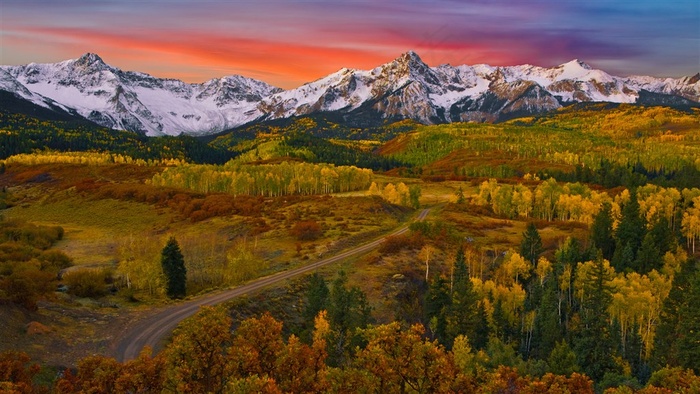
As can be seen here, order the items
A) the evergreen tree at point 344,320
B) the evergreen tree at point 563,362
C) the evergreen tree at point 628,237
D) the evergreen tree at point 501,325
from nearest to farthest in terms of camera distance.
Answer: the evergreen tree at point 344,320 → the evergreen tree at point 563,362 → the evergreen tree at point 501,325 → the evergreen tree at point 628,237

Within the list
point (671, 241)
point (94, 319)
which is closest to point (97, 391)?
point (94, 319)

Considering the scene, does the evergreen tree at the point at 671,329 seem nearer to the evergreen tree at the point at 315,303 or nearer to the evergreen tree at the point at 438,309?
the evergreen tree at the point at 438,309

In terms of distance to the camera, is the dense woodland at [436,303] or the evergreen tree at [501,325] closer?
the dense woodland at [436,303]

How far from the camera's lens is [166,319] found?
6088cm

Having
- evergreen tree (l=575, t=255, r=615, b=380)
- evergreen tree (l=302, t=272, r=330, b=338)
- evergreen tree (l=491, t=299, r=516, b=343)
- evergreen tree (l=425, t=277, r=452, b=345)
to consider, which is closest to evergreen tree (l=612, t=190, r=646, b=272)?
evergreen tree (l=575, t=255, r=615, b=380)

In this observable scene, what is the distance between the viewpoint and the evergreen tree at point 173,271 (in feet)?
251

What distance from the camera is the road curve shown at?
51531 millimetres

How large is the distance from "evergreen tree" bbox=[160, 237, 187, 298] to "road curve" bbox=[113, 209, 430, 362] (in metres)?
7.05

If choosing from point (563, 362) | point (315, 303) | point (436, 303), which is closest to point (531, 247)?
point (436, 303)

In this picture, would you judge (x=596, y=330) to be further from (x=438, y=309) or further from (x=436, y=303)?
(x=436, y=303)

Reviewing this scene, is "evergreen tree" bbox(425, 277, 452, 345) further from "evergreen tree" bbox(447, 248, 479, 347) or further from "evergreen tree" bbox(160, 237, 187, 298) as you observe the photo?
"evergreen tree" bbox(160, 237, 187, 298)

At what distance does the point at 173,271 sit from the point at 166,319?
17439 mm

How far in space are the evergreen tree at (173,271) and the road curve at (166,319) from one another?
7.05 m

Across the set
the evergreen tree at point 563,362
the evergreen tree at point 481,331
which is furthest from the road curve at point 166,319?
the evergreen tree at point 563,362
